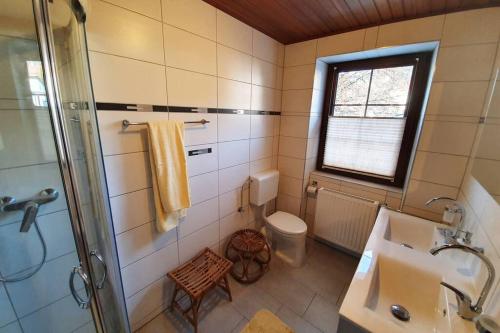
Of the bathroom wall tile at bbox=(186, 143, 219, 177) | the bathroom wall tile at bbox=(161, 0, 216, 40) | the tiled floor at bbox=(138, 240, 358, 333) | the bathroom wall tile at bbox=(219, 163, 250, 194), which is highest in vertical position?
the bathroom wall tile at bbox=(161, 0, 216, 40)

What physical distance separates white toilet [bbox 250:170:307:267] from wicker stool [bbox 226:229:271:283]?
182mm

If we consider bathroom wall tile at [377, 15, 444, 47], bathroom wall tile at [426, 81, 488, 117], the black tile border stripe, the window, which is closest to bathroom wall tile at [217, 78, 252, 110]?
the black tile border stripe

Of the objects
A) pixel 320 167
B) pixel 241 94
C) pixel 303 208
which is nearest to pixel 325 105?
pixel 320 167

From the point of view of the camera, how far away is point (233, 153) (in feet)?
6.10

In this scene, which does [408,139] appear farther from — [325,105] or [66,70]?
[66,70]

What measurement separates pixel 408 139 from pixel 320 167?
866 millimetres

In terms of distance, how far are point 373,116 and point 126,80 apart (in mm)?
2071

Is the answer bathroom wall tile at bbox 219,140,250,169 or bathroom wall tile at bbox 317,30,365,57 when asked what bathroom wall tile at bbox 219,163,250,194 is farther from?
bathroom wall tile at bbox 317,30,365,57

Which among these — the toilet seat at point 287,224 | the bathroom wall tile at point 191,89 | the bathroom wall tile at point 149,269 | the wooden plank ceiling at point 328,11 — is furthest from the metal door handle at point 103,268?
the wooden plank ceiling at point 328,11

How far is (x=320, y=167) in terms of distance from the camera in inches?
95.5

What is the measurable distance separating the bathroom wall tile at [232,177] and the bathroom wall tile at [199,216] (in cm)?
14

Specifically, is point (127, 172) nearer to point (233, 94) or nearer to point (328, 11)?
point (233, 94)

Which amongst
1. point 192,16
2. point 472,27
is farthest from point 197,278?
point 472,27

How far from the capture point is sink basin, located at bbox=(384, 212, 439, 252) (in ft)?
4.99
